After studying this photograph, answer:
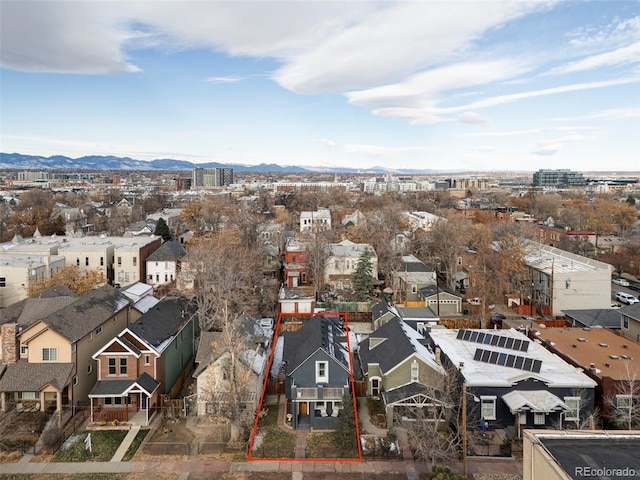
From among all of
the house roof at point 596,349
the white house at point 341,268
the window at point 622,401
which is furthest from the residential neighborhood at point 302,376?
the white house at point 341,268

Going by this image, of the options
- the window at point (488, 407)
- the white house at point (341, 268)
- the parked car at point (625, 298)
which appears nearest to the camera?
the window at point (488, 407)

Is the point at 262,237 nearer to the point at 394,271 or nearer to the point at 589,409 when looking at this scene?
the point at 394,271

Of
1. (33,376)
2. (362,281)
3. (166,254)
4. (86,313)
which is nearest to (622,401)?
(362,281)

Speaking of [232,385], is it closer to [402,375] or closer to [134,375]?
[134,375]

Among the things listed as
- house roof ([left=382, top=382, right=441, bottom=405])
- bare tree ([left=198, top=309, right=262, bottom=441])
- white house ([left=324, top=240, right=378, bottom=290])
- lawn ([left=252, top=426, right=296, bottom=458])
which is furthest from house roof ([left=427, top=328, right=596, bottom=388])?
white house ([left=324, top=240, right=378, bottom=290])

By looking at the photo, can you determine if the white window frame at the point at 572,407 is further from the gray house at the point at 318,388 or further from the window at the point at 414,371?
the gray house at the point at 318,388

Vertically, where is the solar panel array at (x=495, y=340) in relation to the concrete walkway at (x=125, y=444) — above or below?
above

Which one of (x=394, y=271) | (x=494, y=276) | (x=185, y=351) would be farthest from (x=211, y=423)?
(x=494, y=276)
